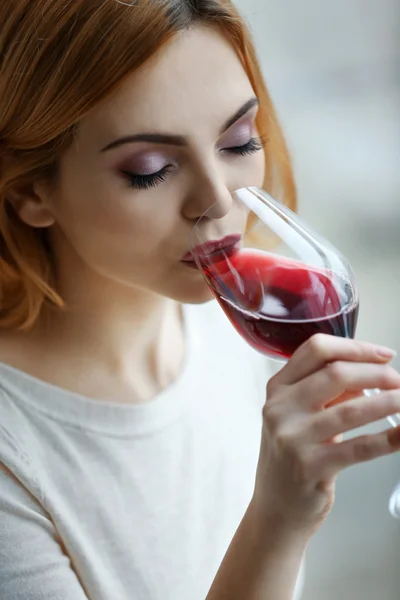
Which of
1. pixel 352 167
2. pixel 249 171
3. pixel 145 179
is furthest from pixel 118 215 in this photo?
pixel 352 167

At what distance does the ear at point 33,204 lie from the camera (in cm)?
102

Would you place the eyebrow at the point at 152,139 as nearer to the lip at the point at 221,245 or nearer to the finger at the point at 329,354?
the lip at the point at 221,245

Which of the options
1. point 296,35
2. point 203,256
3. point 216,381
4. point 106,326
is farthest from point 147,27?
point 296,35

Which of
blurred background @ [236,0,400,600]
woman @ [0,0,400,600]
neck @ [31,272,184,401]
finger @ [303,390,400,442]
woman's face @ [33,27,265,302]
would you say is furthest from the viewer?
blurred background @ [236,0,400,600]

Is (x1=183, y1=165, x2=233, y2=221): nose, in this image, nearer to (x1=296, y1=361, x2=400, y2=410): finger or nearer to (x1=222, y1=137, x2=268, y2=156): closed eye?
(x1=222, y1=137, x2=268, y2=156): closed eye

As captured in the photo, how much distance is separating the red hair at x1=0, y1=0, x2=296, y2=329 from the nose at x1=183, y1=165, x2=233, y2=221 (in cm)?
13

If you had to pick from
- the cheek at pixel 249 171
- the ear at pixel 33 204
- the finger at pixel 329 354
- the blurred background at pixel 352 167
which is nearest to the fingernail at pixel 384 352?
the finger at pixel 329 354

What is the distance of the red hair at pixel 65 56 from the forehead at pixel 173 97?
0.01 meters

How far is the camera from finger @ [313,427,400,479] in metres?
0.69

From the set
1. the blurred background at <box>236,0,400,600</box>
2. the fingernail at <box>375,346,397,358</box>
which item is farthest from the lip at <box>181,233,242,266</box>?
the blurred background at <box>236,0,400,600</box>

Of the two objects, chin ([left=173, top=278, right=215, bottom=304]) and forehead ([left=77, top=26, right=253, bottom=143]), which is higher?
forehead ([left=77, top=26, right=253, bottom=143])

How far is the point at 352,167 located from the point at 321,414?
44.7 inches

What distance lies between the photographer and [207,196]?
0.91 m

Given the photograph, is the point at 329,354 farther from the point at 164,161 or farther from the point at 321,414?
the point at 164,161
